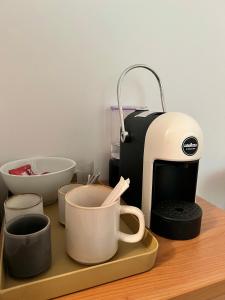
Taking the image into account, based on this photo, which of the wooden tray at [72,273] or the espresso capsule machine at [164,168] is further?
the espresso capsule machine at [164,168]

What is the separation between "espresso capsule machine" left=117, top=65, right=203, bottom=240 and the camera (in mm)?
508

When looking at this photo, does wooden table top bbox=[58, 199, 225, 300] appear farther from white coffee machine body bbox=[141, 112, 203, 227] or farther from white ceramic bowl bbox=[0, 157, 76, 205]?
white ceramic bowl bbox=[0, 157, 76, 205]

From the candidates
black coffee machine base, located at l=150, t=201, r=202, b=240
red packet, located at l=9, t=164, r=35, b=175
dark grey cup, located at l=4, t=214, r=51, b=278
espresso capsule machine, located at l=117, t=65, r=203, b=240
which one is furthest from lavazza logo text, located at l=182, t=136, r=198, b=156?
red packet, located at l=9, t=164, r=35, b=175

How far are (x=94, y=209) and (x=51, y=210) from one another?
0.85ft

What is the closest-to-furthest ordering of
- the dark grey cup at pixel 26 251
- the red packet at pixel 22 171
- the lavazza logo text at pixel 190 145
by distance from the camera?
the dark grey cup at pixel 26 251 < the lavazza logo text at pixel 190 145 < the red packet at pixel 22 171

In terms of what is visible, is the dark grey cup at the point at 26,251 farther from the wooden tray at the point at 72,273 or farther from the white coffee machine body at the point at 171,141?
the white coffee machine body at the point at 171,141

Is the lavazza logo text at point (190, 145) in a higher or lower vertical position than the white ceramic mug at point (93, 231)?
higher

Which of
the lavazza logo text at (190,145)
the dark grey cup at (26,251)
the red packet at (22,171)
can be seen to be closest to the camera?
the dark grey cup at (26,251)

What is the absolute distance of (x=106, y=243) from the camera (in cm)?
42

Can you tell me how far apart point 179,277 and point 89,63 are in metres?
0.58

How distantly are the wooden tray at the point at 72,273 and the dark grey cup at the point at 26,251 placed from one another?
1 centimetres

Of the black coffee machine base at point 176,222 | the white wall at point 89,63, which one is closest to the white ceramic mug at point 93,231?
the black coffee machine base at point 176,222

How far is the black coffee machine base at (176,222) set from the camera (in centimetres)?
53

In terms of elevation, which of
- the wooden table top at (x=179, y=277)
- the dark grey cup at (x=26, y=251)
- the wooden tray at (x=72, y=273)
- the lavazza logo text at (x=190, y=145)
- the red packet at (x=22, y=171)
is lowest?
the wooden table top at (x=179, y=277)
